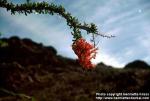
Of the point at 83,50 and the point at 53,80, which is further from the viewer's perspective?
the point at 53,80

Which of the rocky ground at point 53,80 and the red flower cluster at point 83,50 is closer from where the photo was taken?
the red flower cluster at point 83,50

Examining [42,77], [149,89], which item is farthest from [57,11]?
[42,77]

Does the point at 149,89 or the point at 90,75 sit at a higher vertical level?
the point at 90,75

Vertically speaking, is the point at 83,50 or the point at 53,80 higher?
the point at 53,80

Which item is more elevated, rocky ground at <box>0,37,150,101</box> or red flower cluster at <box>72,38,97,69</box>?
rocky ground at <box>0,37,150,101</box>

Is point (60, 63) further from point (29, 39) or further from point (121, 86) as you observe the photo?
point (121, 86)

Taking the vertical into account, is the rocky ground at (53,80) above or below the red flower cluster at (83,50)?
above

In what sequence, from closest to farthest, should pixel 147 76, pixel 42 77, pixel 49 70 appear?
1. pixel 147 76
2. pixel 42 77
3. pixel 49 70

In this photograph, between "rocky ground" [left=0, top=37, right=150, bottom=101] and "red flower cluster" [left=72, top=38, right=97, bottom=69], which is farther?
"rocky ground" [left=0, top=37, right=150, bottom=101]
